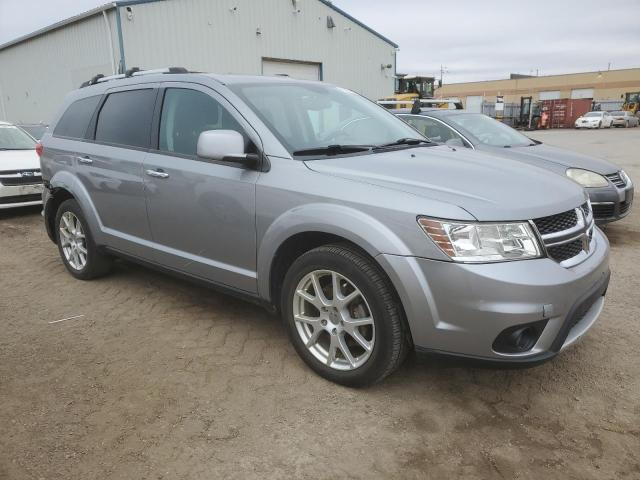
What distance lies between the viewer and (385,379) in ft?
9.64

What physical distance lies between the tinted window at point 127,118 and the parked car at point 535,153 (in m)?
2.68

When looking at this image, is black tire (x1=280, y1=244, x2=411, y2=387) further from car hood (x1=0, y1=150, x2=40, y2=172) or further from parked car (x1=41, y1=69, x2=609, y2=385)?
car hood (x1=0, y1=150, x2=40, y2=172)

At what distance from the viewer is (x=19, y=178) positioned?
7848 millimetres

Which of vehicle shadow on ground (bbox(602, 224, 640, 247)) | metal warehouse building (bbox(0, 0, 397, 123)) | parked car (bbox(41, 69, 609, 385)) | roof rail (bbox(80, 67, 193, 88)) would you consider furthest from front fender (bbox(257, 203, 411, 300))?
metal warehouse building (bbox(0, 0, 397, 123))

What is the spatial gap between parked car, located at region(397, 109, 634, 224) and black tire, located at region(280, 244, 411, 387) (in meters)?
2.71

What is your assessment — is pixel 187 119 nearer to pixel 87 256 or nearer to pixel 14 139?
pixel 87 256

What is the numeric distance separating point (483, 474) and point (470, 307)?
2.32 feet

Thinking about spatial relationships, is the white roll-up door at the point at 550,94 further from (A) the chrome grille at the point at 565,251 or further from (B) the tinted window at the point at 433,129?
(A) the chrome grille at the point at 565,251

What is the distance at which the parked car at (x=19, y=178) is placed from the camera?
7.76m

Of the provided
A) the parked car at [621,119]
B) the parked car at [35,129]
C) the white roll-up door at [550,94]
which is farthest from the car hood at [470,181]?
the white roll-up door at [550,94]

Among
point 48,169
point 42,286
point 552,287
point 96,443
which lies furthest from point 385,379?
point 48,169

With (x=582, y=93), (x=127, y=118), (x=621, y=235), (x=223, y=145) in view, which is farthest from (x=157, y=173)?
(x=582, y=93)

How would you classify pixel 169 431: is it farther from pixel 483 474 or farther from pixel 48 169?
pixel 48 169

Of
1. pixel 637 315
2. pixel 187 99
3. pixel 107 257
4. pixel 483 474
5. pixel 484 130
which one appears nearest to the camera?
pixel 483 474
